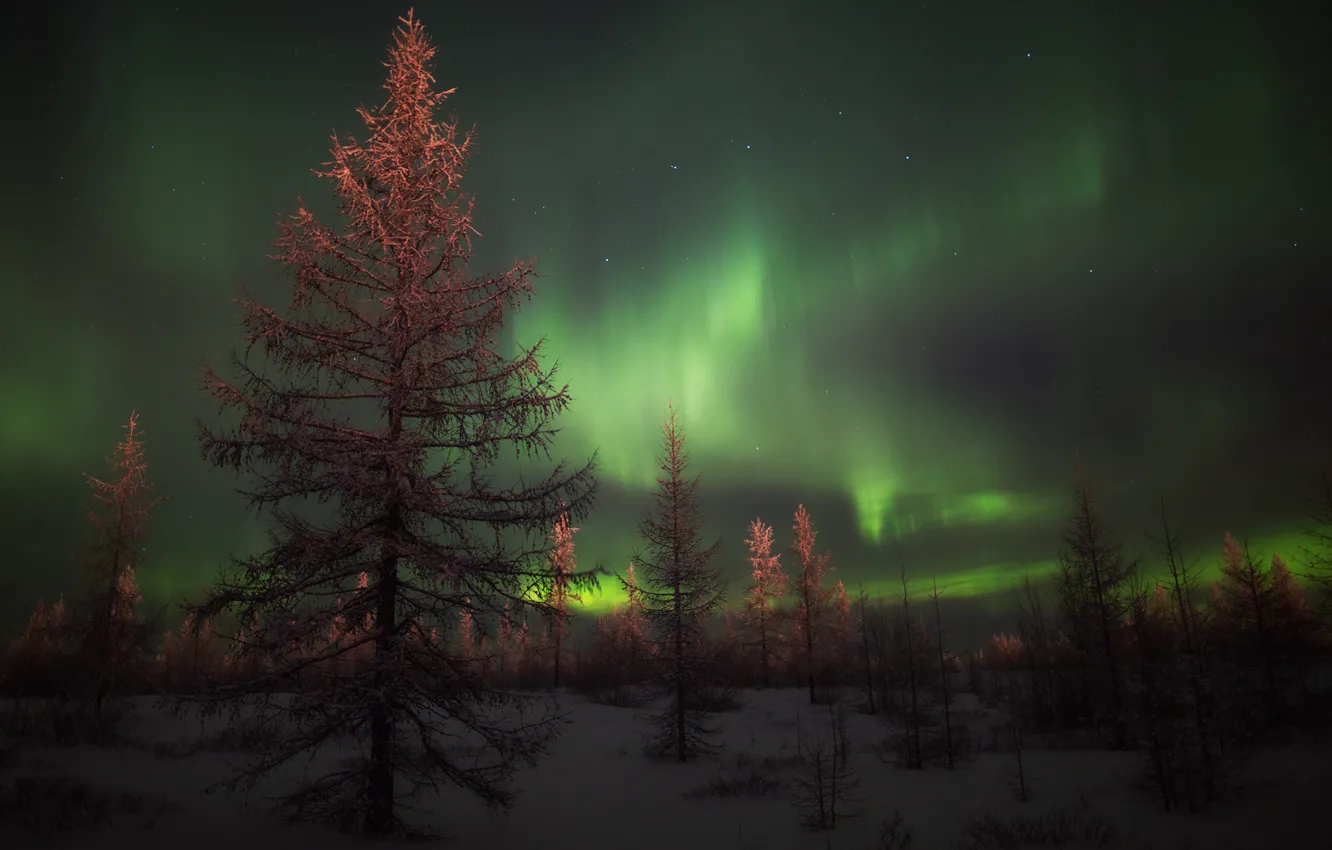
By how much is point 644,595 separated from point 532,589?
14.8 metres

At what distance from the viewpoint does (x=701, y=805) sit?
15070 millimetres

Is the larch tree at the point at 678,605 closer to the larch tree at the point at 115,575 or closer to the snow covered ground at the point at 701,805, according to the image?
the snow covered ground at the point at 701,805

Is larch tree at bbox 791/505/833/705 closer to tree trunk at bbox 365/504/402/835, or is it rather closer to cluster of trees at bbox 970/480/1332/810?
cluster of trees at bbox 970/480/1332/810

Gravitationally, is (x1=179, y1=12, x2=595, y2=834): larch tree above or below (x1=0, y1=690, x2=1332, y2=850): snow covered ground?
above

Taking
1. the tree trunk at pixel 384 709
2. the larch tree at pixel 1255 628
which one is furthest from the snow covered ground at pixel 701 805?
the larch tree at pixel 1255 628

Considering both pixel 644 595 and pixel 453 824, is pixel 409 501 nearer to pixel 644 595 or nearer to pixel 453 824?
pixel 453 824

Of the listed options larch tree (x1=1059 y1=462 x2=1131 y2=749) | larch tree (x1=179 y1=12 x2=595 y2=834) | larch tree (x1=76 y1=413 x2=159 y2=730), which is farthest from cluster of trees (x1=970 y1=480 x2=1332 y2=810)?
larch tree (x1=76 y1=413 x2=159 y2=730)

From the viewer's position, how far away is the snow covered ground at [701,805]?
32.7 feet

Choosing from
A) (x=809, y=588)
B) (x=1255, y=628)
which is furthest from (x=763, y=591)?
(x=1255, y=628)

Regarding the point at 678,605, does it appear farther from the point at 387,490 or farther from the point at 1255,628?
the point at 1255,628

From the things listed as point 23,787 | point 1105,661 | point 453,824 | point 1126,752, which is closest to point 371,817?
point 453,824

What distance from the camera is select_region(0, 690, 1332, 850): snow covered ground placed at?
32.7 feet

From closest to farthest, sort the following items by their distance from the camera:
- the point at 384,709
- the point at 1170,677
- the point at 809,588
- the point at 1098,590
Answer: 1. the point at 384,709
2. the point at 1170,677
3. the point at 1098,590
4. the point at 809,588

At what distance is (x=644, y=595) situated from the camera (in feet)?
80.2
